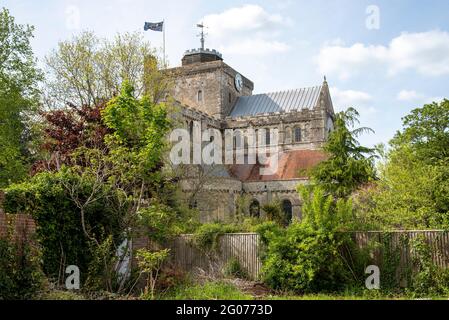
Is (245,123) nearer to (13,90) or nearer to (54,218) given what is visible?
(13,90)

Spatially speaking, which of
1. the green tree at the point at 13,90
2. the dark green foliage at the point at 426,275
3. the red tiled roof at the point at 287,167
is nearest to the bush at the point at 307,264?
the dark green foliage at the point at 426,275

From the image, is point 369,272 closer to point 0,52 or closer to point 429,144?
point 429,144

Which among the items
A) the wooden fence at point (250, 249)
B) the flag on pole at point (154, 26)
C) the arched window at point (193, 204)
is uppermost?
the flag on pole at point (154, 26)

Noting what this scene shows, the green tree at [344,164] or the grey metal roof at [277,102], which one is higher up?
the grey metal roof at [277,102]

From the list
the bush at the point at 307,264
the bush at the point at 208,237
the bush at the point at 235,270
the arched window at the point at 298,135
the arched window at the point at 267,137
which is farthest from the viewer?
the arched window at the point at 267,137

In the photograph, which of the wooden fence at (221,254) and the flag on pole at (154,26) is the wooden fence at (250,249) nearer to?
the wooden fence at (221,254)

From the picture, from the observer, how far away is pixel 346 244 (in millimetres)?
16719

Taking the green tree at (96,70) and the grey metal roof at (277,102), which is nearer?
the green tree at (96,70)

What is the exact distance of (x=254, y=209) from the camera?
4506 cm

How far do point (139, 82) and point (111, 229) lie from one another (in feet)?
66.0

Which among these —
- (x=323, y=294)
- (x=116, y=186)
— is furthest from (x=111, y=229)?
(x=323, y=294)

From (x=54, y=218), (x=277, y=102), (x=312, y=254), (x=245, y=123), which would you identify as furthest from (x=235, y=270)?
(x=277, y=102)

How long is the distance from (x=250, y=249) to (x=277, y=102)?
43.1m

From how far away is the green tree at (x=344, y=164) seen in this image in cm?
2770
